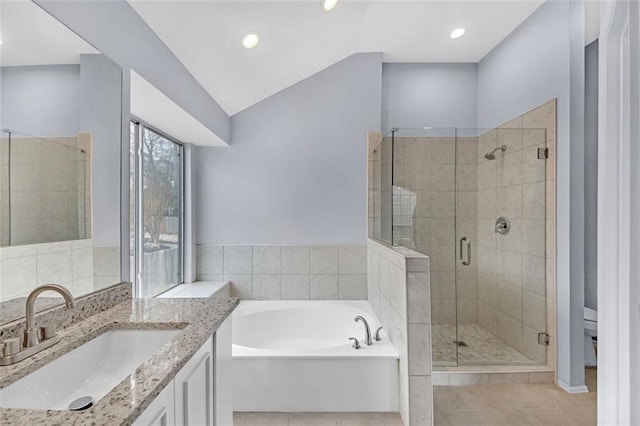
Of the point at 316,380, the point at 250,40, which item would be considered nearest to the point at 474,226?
the point at 316,380

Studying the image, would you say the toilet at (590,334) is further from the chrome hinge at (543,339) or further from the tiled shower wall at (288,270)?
the tiled shower wall at (288,270)

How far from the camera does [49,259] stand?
119 cm

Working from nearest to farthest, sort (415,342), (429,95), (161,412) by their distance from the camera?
(161,412) → (415,342) → (429,95)

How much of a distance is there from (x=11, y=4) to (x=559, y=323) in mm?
3366

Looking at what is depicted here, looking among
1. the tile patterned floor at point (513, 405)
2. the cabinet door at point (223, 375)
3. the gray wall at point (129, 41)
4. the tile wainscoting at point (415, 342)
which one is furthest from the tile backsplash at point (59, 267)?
the tile patterned floor at point (513, 405)

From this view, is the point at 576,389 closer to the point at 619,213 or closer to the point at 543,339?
the point at 543,339

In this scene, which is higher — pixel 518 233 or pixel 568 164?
pixel 568 164

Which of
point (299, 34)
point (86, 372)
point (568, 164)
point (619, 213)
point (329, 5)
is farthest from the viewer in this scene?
point (299, 34)

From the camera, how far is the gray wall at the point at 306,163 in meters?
3.43

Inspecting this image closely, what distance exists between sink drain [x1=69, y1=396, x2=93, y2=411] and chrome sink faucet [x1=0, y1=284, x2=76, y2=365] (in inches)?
7.2

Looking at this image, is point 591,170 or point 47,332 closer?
point 47,332

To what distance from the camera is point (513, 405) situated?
2.22 meters

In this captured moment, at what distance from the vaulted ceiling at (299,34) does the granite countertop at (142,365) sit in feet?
4.65

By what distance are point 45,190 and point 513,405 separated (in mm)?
2763
